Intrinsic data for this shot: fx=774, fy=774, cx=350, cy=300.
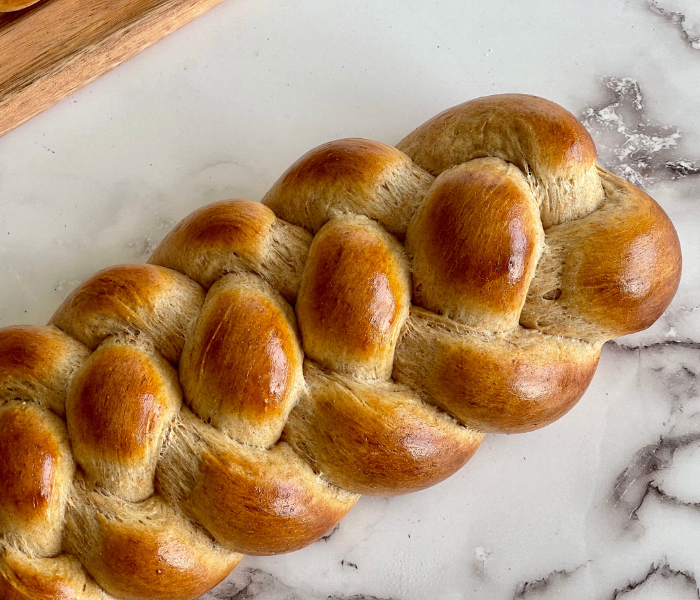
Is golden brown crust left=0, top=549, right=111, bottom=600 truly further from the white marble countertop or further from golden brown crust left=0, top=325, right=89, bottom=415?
the white marble countertop

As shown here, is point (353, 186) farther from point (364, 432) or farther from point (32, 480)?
point (32, 480)

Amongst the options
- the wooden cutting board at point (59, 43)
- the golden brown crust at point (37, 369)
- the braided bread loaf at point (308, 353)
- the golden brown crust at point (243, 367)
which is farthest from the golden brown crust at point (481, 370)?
the wooden cutting board at point (59, 43)

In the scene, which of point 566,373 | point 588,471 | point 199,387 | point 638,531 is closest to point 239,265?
point 199,387

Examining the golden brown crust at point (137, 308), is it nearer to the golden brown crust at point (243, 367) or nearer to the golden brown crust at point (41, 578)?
the golden brown crust at point (243, 367)

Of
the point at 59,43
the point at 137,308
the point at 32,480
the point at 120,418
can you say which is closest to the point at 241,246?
the point at 137,308

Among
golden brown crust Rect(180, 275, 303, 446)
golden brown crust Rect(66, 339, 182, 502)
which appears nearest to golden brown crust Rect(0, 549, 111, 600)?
golden brown crust Rect(66, 339, 182, 502)

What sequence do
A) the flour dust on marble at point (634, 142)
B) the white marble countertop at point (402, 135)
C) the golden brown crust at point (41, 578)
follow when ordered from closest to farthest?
the golden brown crust at point (41, 578)
the white marble countertop at point (402, 135)
the flour dust on marble at point (634, 142)

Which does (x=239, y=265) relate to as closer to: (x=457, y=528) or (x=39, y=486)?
(x=39, y=486)
